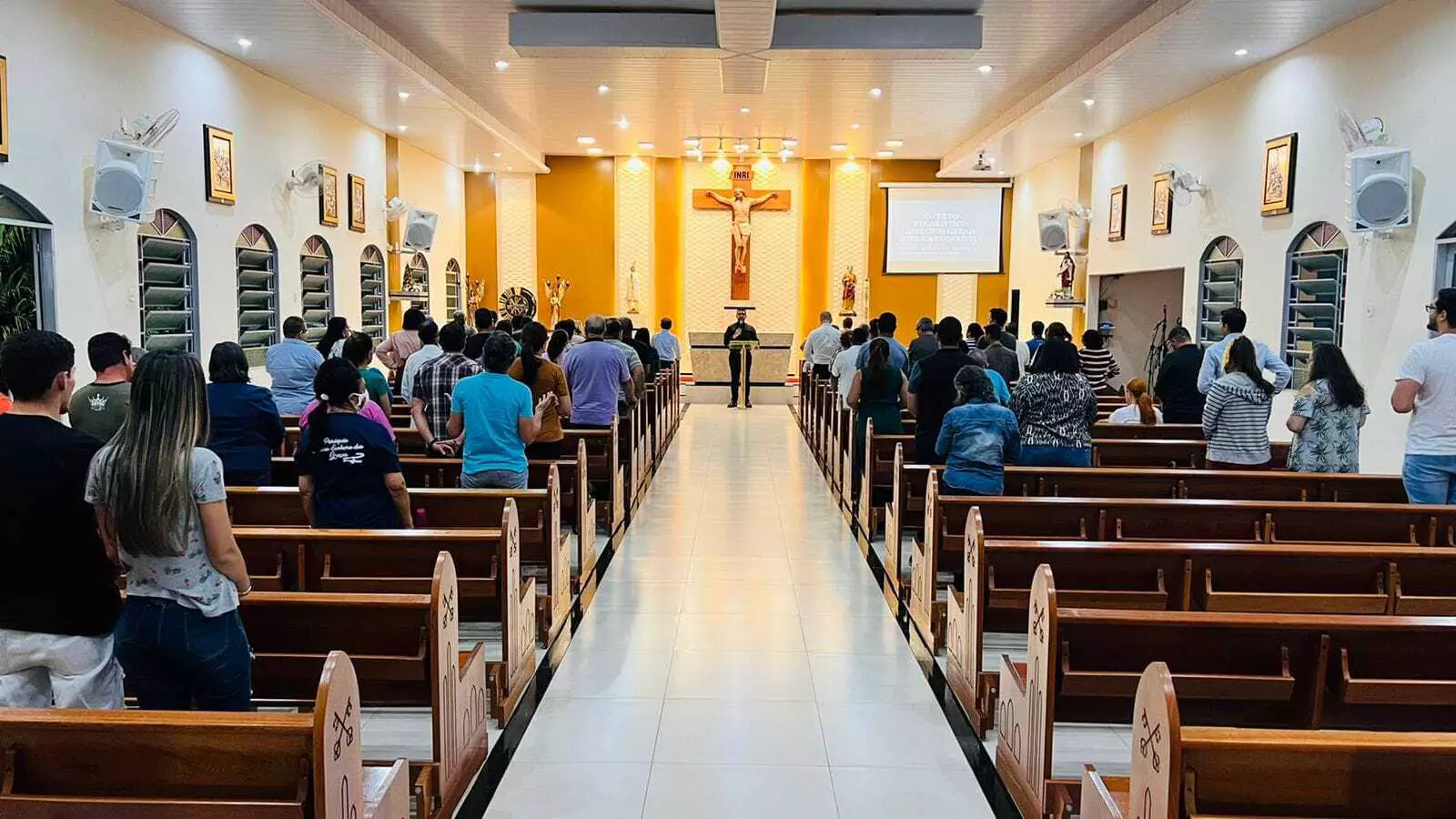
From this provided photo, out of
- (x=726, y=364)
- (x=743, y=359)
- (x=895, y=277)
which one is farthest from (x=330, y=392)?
(x=895, y=277)

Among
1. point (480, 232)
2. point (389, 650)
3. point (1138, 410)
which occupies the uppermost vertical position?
point (480, 232)

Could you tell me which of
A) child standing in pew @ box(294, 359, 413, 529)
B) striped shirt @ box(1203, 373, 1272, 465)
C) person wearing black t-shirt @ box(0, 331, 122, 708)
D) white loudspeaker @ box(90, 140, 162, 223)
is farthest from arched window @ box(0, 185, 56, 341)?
striped shirt @ box(1203, 373, 1272, 465)

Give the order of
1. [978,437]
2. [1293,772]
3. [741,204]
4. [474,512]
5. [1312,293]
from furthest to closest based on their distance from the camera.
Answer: [741,204] → [1312,293] → [978,437] → [474,512] → [1293,772]

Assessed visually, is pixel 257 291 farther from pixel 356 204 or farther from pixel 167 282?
pixel 356 204

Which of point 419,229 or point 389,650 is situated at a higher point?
point 419,229

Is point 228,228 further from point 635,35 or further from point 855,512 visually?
point 855,512

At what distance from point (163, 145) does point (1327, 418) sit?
7874 millimetres

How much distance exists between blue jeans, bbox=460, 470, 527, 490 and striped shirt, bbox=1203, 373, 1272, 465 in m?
3.61

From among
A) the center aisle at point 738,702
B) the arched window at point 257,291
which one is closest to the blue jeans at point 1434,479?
the center aisle at point 738,702

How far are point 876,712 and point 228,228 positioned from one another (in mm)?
7415

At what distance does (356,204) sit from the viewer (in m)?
11.7

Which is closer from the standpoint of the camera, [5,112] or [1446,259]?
[5,112]

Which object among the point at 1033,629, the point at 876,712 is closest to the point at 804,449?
the point at 876,712

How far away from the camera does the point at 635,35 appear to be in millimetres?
8633
